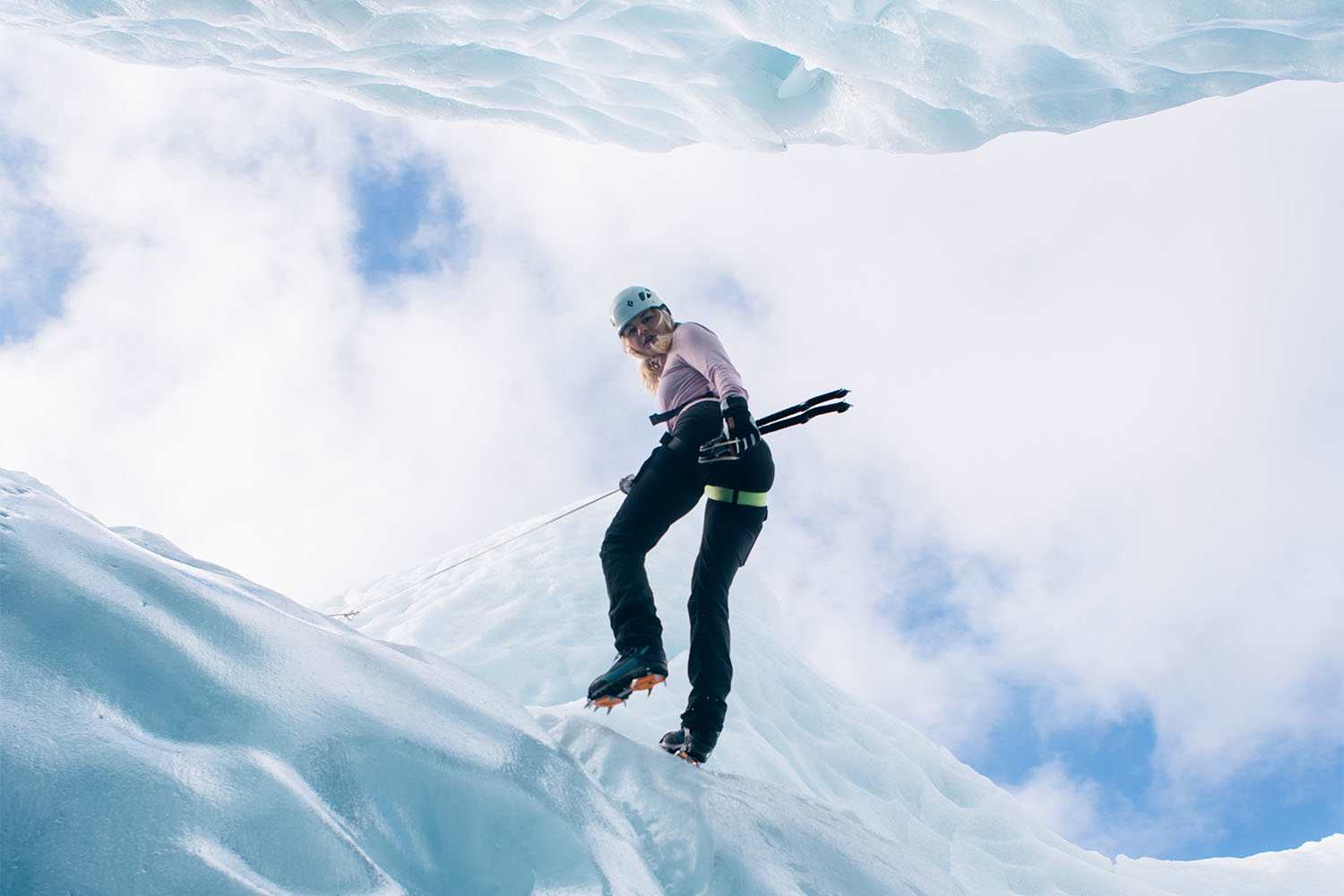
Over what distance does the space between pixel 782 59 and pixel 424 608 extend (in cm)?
556

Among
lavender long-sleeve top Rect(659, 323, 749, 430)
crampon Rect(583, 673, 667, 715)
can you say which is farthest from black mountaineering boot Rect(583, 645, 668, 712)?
lavender long-sleeve top Rect(659, 323, 749, 430)

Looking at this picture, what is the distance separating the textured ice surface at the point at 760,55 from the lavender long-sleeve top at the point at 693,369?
326 centimetres

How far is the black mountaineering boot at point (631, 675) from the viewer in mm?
3162

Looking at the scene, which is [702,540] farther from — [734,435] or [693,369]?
[693,369]

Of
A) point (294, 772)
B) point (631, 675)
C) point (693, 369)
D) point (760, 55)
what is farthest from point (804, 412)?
point (760, 55)

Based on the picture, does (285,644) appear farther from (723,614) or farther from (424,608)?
(424,608)

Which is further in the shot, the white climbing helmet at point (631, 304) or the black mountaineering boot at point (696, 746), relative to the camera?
the white climbing helmet at point (631, 304)

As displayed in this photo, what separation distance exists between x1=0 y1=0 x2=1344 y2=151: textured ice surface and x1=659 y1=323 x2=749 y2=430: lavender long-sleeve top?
326 cm

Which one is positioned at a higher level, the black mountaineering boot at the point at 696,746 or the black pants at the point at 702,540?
the black pants at the point at 702,540

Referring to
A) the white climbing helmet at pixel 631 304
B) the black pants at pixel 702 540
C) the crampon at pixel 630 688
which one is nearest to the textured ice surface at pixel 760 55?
the white climbing helmet at pixel 631 304

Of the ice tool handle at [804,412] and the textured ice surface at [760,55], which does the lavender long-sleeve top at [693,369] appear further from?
the textured ice surface at [760,55]

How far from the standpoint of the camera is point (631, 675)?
124 inches

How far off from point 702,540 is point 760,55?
15.4 feet

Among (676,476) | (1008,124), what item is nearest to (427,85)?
(1008,124)
